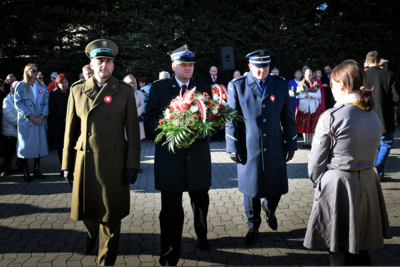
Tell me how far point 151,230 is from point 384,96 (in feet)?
16.6

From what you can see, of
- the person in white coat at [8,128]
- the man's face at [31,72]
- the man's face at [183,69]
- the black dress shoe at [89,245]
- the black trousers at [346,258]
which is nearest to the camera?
the black trousers at [346,258]

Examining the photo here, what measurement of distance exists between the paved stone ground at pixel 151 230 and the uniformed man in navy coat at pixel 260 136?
37 cm

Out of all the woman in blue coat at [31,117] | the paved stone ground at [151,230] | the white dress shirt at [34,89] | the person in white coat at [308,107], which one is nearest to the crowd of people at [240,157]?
the paved stone ground at [151,230]

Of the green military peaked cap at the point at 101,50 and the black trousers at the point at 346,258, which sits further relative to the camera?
the green military peaked cap at the point at 101,50

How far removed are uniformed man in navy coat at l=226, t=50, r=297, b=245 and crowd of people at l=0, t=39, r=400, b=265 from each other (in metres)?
0.01

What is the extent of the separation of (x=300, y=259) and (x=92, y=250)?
228 centimetres

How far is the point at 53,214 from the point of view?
477 cm

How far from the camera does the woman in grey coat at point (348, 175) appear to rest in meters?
2.49

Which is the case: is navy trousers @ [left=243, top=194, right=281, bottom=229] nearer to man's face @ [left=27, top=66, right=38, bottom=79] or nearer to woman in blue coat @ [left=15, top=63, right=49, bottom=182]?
woman in blue coat @ [left=15, top=63, right=49, bottom=182]

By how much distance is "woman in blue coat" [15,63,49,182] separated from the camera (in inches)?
255

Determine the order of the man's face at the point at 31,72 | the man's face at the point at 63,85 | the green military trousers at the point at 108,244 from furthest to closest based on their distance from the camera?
1. the man's face at the point at 63,85
2. the man's face at the point at 31,72
3. the green military trousers at the point at 108,244

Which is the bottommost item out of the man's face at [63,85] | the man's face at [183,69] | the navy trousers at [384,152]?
the navy trousers at [384,152]

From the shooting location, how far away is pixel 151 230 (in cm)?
416

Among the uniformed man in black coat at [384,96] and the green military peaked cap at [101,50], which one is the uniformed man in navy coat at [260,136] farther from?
the uniformed man in black coat at [384,96]
